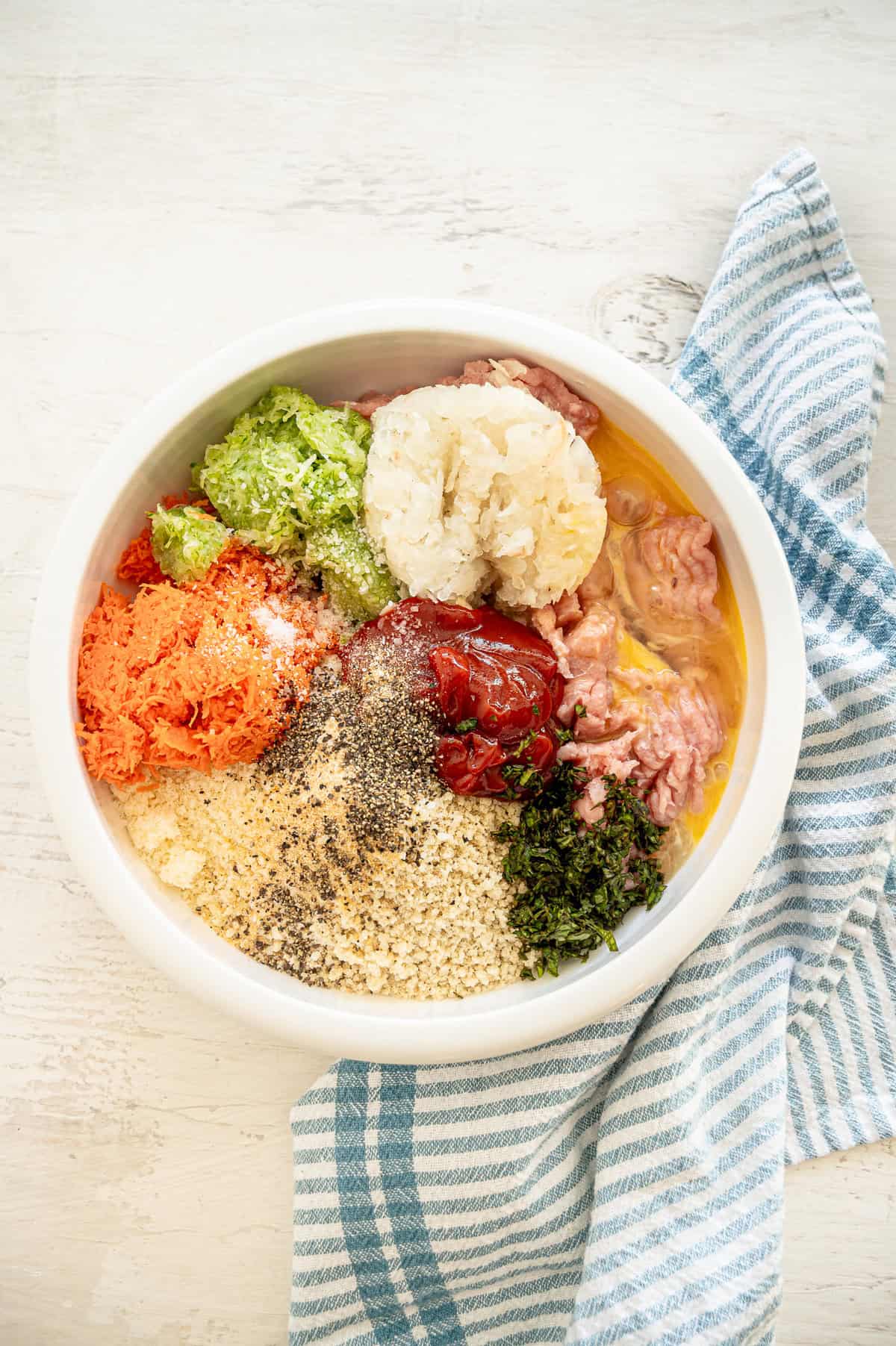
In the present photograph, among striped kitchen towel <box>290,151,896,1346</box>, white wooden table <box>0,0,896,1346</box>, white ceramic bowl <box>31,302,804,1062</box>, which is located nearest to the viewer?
white ceramic bowl <box>31,302,804,1062</box>

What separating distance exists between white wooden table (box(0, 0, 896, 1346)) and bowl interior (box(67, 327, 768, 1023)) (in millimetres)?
354

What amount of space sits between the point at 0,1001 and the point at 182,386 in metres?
1.27

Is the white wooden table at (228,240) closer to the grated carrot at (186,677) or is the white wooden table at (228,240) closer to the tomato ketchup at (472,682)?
the grated carrot at (186,677)

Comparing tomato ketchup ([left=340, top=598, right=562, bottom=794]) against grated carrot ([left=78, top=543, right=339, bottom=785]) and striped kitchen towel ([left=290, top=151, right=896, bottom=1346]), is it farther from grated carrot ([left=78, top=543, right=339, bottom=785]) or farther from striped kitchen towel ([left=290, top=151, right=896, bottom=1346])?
striped kitchen towel ([left=290, top=151, right=896, bottom=1346])

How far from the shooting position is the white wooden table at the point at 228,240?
1.84 meters

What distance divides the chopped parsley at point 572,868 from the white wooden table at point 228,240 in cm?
64

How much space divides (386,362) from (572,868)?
919mm

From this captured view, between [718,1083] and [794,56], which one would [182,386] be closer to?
[794,56]

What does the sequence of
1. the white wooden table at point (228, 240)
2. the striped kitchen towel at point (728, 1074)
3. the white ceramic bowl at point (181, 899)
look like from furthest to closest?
the white wooden table at point (228, 240) < the striped kitchen towel at point (728, 1074) < the white ceramic bowl at point (181, 899)

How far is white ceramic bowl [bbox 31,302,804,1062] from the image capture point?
144cm

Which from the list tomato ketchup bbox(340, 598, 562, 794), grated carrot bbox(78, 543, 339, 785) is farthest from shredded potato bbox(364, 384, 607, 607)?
grated carrot bbox(78, 543, 339, 785)

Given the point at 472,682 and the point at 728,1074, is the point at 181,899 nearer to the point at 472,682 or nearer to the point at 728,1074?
the point at 472,682

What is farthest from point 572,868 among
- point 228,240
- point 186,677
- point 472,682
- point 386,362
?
point 228,240

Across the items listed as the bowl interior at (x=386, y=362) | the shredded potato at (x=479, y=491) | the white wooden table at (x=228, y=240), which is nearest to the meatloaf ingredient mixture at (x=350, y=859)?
the bowl interior at (x=386, y=362)
